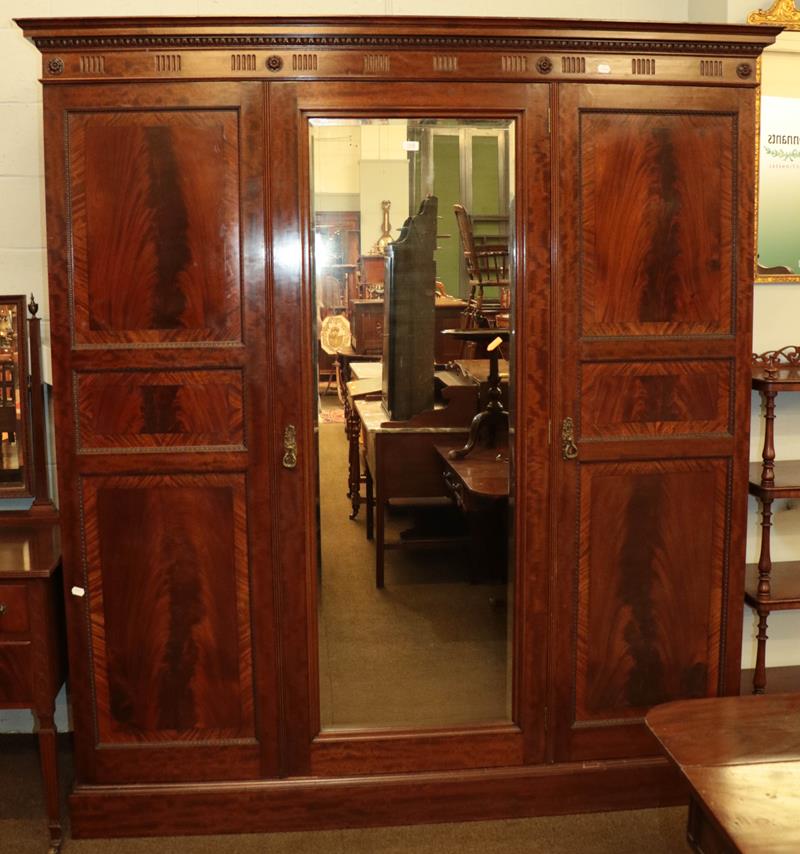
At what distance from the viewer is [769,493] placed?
8.93ft

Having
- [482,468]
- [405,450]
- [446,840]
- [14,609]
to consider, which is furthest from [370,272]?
[446,840]

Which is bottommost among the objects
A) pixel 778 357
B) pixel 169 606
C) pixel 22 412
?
pixel 169 606

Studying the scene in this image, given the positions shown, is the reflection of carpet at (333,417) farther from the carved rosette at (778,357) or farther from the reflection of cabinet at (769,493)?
the carved rosette at (778,357)

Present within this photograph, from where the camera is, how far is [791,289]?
3.02m

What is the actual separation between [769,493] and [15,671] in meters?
2.09

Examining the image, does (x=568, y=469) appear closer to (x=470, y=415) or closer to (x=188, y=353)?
(x=470, y=415)

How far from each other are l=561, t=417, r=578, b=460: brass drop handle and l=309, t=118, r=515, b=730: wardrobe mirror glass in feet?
0.45

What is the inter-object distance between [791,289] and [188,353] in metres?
1.88

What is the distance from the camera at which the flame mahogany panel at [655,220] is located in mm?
2436

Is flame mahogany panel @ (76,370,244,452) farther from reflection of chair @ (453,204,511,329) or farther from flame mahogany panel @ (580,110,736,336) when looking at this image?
flame mahogany panel @ (580,110,736,336)

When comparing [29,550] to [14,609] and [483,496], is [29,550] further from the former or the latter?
[483,496]

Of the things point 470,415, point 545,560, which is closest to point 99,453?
point 470,415

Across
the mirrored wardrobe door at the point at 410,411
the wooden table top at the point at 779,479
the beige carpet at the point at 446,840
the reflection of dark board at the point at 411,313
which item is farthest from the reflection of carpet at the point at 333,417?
the wooden table top at the point at 779,479

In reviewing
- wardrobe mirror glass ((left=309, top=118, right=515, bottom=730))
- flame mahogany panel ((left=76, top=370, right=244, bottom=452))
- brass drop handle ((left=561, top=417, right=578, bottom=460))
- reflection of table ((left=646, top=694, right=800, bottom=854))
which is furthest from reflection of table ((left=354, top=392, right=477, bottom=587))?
reflection of table ((left=646, top=694, right=800, bottom=854))
